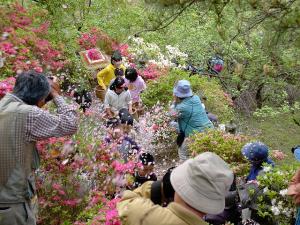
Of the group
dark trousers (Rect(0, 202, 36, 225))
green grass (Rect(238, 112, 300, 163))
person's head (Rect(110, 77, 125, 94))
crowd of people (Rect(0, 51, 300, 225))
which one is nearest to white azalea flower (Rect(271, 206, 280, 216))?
crowd of people (Rect(0, 51, 300, 225))

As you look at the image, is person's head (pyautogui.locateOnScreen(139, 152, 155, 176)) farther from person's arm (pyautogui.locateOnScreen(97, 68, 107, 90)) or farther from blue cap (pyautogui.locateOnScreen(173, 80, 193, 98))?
person's arm (pyautogui.locateOnScreen(97, 68, 107, 90))

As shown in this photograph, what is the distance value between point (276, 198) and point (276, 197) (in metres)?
0.01

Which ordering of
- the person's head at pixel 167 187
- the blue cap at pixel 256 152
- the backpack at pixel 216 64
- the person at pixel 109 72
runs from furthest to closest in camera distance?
1. the backpack at pixel 216 64
2. the person at pixel 109 72
3. the blue cap at pixel 256 152
4. the person's head at pixel 167 187

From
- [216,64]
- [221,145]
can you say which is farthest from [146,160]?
[216,64]

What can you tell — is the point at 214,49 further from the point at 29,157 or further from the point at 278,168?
the point at 29,157

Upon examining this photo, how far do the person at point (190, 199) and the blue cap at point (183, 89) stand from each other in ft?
13.6

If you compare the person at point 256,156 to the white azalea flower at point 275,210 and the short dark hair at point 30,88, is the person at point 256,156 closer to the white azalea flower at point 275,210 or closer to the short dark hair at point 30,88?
the white azalea flower at point 275,210

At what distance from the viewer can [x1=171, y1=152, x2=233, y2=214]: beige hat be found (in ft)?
7.05

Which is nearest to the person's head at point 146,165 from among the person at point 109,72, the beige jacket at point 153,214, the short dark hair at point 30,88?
the short dark hair at point 30,88

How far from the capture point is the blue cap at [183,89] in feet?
20.8

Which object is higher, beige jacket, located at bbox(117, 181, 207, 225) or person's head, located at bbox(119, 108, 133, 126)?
beige jacket, located at bbox(117, 181, 207, 225)

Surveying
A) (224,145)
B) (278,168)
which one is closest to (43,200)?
(278,168)

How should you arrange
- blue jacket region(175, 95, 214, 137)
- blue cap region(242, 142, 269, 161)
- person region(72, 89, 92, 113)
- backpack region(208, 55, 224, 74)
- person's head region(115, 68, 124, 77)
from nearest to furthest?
blue cap region(242, 142, 269, 161), blue jacket region(175, 95, 214, 137), person region(72, 89, 92, 113), person's head region(115, 68, 124, 77), backpack region(208, 55, 224, 74)

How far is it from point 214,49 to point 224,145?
719cm
